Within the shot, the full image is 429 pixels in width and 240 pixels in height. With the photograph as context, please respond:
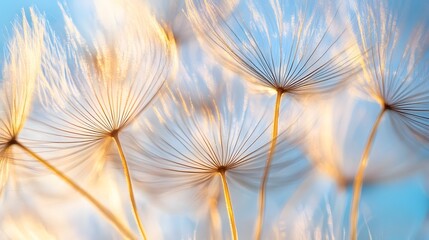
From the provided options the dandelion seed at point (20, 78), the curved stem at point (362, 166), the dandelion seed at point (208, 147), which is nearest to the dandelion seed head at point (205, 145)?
the dandelion seed at point (208, 147)

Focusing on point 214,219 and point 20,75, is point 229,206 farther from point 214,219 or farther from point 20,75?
point 20,75

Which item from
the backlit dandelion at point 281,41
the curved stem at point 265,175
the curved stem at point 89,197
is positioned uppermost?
the backlit dandelion at point 281,41

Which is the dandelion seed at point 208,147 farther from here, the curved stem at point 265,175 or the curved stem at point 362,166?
the curved stem at point 362,166

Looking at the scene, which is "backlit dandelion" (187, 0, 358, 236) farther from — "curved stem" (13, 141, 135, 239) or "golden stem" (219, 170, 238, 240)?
"curved stem" (13, 141, 135, 239)

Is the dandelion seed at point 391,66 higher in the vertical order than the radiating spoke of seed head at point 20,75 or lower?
higher

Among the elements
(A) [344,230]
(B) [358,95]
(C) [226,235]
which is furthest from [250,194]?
(B) [358,95]

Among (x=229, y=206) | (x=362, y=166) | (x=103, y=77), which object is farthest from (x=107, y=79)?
(x=362, y=166)
